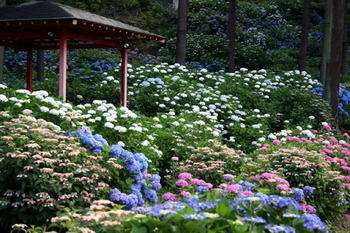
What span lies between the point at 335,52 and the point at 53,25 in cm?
826

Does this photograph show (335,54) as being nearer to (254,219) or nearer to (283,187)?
(283,187)

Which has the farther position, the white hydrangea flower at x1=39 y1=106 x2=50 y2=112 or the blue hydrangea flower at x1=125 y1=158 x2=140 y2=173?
the white hydrangea flower at x1=39 y1=106 x2=50 y2=112

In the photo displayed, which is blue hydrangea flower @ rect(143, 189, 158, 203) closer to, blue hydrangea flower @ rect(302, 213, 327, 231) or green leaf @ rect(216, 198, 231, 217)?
green leaf @ rect(216, 198, 231, 217)

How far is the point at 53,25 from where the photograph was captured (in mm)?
7891

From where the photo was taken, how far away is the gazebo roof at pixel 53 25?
289 inches

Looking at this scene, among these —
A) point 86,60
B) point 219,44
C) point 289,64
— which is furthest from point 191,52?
point 86,60

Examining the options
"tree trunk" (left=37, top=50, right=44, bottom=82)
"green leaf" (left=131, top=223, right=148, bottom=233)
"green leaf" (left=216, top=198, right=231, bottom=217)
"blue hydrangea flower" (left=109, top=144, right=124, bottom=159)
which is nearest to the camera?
"green leaf" (left=131, top=223, right=148, bottom=233)

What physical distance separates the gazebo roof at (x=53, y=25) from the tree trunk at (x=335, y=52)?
555 cm

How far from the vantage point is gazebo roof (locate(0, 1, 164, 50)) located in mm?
7340

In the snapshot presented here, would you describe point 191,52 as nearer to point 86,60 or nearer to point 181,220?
point 86,60

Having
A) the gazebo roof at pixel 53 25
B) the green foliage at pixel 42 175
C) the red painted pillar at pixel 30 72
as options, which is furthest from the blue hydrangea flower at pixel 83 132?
the red painted pillar at pixel 30 72

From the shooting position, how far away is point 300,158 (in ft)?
19.3

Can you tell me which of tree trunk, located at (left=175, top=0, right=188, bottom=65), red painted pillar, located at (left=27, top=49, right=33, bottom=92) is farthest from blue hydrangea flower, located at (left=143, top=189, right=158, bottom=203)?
tree trunk, located at (left=175, top=0, right=188, bottom=65)

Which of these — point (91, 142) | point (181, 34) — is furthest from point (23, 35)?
point (181, 34)
